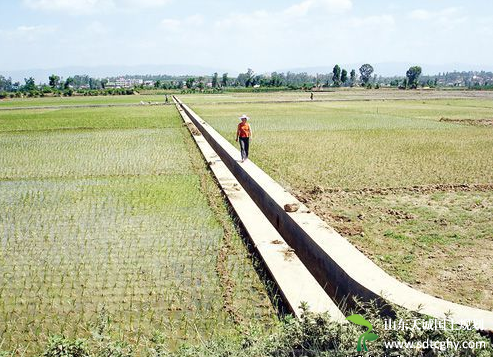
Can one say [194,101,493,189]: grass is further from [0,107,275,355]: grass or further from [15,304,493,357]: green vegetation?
[15,304,493,357]: green vegetation

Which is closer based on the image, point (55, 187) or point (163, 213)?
point (163, 213)

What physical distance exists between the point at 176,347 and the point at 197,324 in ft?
1.35

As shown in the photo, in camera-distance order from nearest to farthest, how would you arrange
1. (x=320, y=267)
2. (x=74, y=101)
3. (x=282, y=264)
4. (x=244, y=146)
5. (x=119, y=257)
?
(x=282, y=264) → (x=320, y=267) → (x=119, y=257) → (x=244, y=146) → (x=74, y=101)

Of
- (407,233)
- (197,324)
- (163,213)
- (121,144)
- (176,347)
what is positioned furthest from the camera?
(121,144)

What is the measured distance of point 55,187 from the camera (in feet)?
33.6

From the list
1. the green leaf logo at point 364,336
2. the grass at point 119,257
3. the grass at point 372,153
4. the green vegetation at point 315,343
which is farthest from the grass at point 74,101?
the green leaf logo at point 364,336

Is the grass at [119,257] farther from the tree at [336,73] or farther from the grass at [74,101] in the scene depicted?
the tree at [336,73]

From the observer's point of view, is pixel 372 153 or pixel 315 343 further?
pixel 372 153

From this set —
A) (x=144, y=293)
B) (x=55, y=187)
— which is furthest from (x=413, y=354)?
(x=55, y=187)

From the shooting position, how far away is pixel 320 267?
5.74m

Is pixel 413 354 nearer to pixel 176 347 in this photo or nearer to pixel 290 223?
pixel 176 347

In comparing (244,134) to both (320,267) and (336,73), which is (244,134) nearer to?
(320,267)

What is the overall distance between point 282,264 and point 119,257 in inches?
92.8

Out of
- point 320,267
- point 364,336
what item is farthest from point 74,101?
point 364,336
